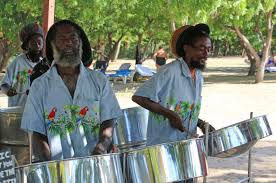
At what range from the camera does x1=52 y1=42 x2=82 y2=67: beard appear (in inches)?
57.1

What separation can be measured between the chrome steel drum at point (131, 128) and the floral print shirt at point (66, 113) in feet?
2.02

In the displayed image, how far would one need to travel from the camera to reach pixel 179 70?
5.71 feet

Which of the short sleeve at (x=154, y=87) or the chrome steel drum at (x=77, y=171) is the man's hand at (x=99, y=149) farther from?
the short sleeve at (x=154, y=87)

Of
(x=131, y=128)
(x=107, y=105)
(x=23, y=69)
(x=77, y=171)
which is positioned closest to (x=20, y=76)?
(x=23, y=69)

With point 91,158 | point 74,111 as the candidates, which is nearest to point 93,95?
point 74,111

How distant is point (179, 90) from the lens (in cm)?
173

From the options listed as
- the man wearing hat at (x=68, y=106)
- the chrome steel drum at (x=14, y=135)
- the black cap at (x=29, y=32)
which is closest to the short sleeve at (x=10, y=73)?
the black cap at (x=29, y=32)

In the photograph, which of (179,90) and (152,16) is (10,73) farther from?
(152,16)

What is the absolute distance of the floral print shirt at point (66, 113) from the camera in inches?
56.6

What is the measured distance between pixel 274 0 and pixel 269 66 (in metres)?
6.67

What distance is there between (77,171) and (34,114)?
0.24 m

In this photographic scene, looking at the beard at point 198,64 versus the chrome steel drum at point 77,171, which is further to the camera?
the beard at point 198,64

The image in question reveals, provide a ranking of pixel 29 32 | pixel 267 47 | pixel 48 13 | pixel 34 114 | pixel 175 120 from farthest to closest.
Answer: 1. pixel 267 47
2. pixel 48 13
3. pixel 29 32
4. pixel 175 120
5. pixel 34 114

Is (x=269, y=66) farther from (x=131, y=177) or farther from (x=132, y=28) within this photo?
(x=131, y=177)
